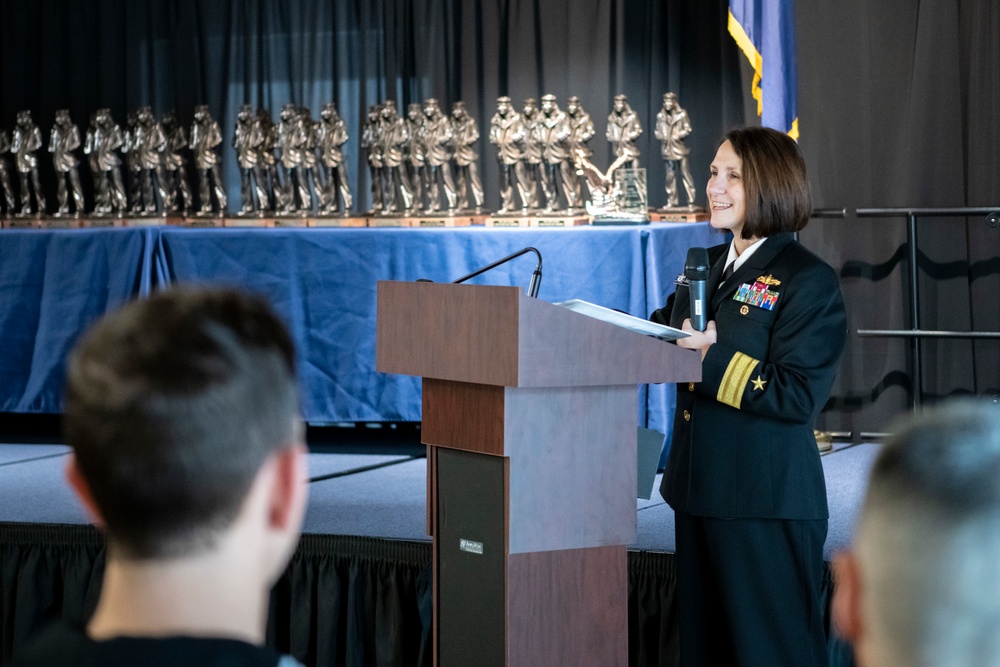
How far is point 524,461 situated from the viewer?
235 centimetres

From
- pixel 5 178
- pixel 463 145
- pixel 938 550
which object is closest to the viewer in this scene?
pixel 938 550

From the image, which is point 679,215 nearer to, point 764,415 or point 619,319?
point 764,415

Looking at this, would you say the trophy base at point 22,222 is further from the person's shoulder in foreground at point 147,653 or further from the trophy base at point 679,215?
the person's shoulder in foreground at point 147,653

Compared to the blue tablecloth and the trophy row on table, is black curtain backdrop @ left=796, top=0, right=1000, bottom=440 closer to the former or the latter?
the trophy row on table

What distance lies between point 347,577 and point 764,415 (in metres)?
1.56

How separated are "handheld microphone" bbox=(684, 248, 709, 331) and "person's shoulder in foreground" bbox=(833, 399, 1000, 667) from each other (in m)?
1.56

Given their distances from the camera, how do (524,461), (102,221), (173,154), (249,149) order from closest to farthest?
(524,461) → (249,149) → (102,221) → (173,154)

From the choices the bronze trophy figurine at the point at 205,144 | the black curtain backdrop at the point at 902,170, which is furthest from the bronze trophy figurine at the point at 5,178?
the black curtain backdrop at the point at 902,170

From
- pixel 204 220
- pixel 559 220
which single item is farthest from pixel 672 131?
pixel 204 220

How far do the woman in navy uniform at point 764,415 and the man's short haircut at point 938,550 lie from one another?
157 cm

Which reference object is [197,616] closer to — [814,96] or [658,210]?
[658,210]

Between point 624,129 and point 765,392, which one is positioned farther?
point 624,129

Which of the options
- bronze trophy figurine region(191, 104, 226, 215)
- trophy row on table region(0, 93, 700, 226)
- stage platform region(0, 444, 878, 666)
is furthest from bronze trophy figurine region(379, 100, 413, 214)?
stage platform region(0, 444, 878, 666)

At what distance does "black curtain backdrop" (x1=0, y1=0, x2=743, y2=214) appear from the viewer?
228 inches
